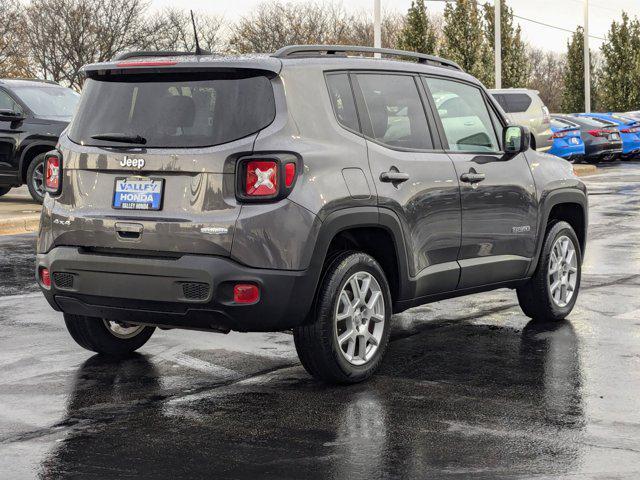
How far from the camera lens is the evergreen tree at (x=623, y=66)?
60.4 m

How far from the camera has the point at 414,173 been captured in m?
6.91

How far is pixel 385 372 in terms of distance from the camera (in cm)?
697

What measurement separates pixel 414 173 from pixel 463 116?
44.7 inches

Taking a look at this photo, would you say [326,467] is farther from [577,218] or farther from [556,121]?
[556,121]

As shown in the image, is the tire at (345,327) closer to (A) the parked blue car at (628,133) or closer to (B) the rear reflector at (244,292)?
(B) the rear reflector at (244,292)

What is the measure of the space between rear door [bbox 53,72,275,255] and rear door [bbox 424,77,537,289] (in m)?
1.72

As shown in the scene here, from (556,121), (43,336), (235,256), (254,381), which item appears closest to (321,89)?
(235,256)

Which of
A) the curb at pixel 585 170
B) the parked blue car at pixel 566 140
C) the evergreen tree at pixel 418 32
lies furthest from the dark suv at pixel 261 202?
the evergreen tree at pixel 418 32

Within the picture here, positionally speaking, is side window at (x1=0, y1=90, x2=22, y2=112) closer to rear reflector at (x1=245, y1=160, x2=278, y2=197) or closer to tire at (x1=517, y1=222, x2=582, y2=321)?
tire at (x1=517, y1=222, x2=582, y2=321)

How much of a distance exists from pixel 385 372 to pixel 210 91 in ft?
6.54

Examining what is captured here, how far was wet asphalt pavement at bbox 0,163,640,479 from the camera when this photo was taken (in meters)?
5.11

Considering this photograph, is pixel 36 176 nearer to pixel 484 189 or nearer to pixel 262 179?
pixel 484 189

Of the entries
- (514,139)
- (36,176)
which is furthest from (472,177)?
(36,176)

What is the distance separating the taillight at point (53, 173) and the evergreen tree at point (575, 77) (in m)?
58.3
